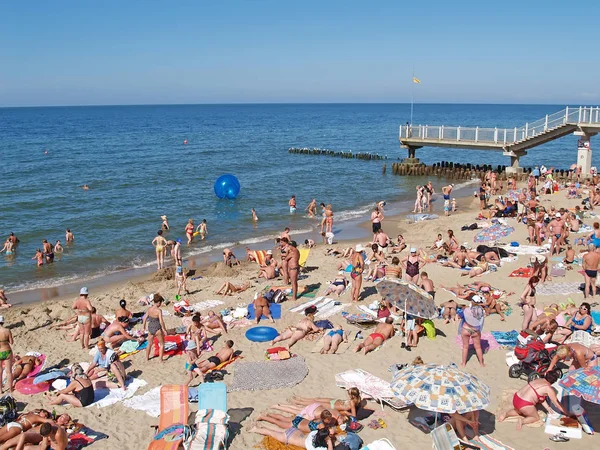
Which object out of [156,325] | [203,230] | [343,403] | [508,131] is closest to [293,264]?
[156,325]

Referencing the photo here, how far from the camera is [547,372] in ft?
28.7

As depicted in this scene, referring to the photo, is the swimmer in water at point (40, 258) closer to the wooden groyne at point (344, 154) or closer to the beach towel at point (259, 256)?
the beach towel at point (259, 256)

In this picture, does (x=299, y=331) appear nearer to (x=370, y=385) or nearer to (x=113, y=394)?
(x=370, y=385)

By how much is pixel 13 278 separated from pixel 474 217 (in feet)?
57.2

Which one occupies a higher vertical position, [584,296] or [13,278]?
[584,296]

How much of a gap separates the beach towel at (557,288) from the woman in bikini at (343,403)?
22.6ft

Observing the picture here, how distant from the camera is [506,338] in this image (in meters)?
10.8

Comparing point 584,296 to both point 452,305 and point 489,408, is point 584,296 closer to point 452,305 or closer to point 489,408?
point 452,305

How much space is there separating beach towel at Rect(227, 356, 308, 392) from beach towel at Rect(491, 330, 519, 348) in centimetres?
375

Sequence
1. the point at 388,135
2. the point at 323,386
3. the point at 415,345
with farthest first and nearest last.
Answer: the point at 388,135
the point at 415,345
the point at 323,386

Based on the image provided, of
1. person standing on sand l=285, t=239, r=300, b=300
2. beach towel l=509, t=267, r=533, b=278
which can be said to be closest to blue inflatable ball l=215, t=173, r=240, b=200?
person standing on sand l=285, t=239, r=300, b=300

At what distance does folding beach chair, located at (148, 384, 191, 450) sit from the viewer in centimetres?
773

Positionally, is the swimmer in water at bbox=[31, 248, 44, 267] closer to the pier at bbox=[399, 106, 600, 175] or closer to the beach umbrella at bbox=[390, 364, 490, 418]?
the beach umbrella at bbox=[390, 364, 490, 418]

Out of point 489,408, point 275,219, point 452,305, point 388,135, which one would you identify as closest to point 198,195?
point 275,219
